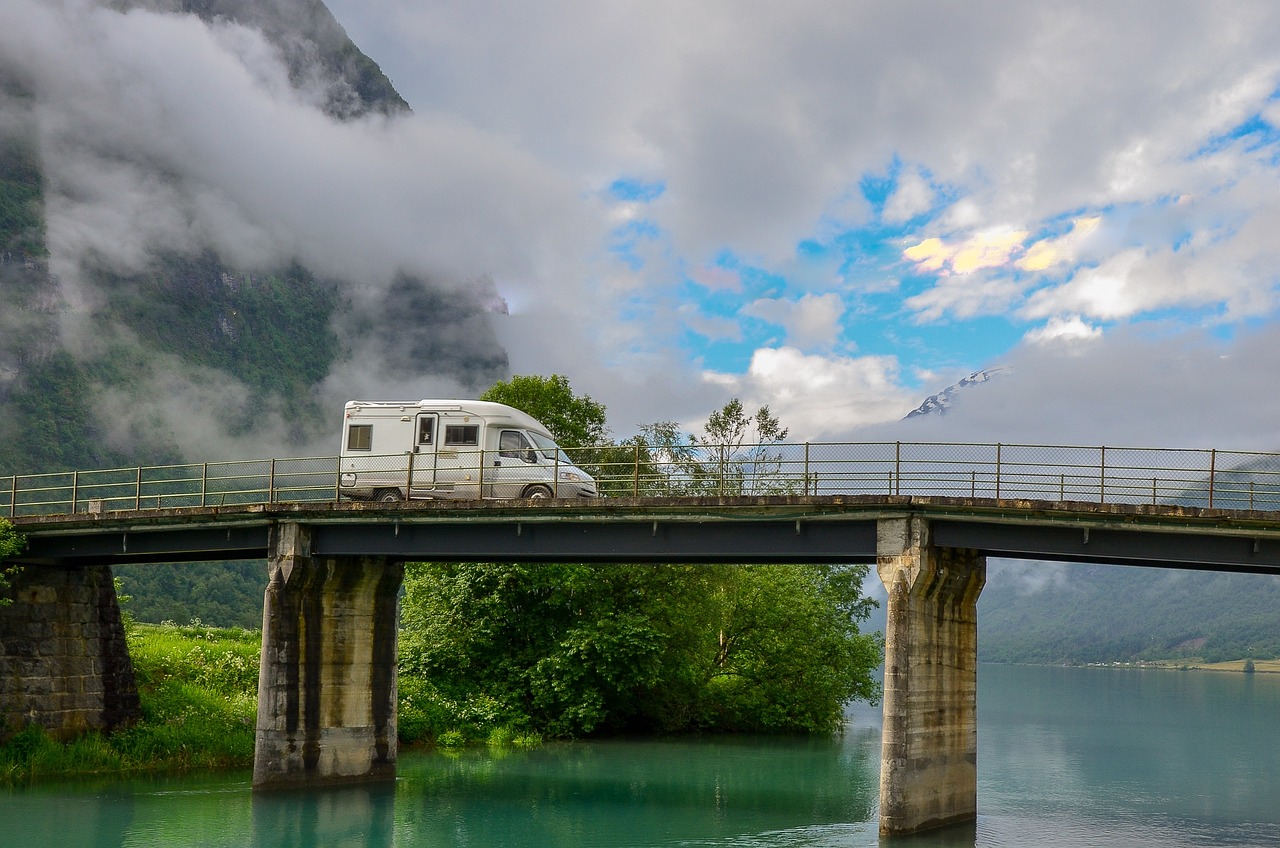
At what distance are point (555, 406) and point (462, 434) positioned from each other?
31970mm

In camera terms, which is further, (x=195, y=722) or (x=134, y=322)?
(x=134, y=322)

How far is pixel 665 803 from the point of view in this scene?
3547 cm

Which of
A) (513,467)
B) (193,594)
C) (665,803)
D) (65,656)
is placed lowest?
(665,803)

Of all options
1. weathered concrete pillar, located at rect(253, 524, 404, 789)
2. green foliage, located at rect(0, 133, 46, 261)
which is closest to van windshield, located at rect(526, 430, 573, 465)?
weathered concrete pillar, located at rect(253, 524, 404, 789)

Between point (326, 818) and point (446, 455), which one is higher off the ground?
point (446, 455)

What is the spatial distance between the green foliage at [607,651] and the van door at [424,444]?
1188 centimetres

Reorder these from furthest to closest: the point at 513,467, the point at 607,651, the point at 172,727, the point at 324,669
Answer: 1. the point at 607,651
2. the point at 172,727
3. the point at 513,467
4. the point at 324,669

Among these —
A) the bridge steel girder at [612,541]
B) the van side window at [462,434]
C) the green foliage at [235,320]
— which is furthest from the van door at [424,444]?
the green foliage at [235,320]

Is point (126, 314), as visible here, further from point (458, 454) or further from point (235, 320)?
point (458, 454)

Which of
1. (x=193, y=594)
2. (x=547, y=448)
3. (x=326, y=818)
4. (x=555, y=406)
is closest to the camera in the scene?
(x=326, y=818)

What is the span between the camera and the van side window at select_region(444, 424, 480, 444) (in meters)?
36.7

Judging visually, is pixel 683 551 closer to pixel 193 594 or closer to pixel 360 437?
pixel 360 437

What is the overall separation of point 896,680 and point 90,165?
179 meters

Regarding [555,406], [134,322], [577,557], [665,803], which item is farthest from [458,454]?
[134,322]
